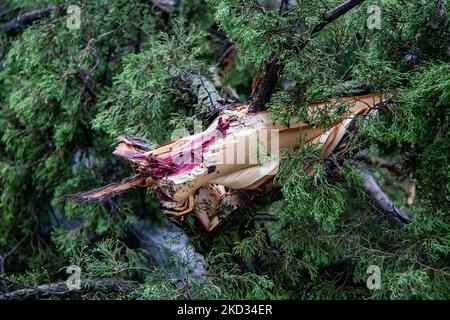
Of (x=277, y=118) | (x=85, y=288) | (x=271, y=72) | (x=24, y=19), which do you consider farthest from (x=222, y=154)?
(x=24, y=19)

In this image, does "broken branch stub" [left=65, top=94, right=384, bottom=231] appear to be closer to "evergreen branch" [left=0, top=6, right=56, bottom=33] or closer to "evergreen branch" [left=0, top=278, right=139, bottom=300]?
"evergreen branch" [left=0, top=278, right=139, bottom=300]

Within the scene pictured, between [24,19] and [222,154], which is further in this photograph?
[24,19]

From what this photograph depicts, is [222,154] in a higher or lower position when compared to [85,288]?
higher

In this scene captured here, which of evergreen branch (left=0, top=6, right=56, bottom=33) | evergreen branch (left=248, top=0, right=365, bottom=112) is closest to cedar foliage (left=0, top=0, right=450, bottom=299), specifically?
evergreen branch (left=248, top=0, right=365, bottom=112)

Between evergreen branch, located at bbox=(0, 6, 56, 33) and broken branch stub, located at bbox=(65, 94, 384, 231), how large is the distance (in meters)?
2.10

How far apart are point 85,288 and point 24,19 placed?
7.94ft

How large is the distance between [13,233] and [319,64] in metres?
2.87

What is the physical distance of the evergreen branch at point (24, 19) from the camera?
14.7 feet

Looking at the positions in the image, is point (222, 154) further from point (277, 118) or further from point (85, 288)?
point (85, 288)

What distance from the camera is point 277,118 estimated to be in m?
2.68

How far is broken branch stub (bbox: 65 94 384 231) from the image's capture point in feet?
8.59

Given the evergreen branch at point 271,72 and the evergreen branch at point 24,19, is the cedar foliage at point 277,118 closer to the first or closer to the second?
the evergreen branch at point 271,72

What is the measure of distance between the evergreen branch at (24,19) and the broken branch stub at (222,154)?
6.89 feet

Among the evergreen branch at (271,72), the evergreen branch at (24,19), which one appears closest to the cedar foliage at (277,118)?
the evergreen branch at (271,72)
